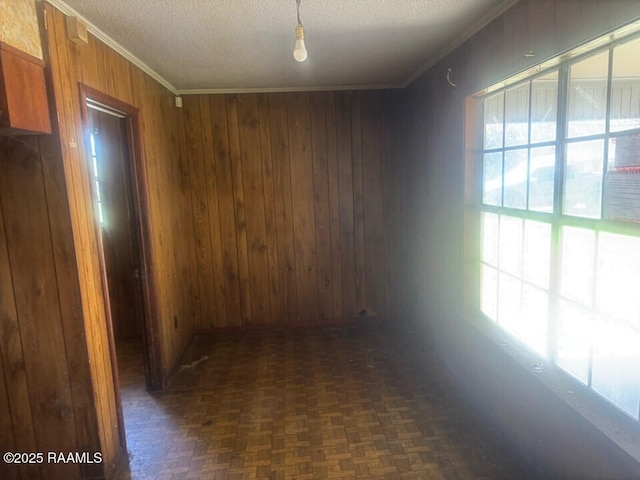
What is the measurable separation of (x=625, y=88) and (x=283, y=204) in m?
2.88

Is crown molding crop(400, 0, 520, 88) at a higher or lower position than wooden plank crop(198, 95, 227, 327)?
higher

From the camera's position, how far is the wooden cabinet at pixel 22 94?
146 centimetres

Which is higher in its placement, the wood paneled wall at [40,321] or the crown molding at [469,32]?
the crown molding at [469,32]

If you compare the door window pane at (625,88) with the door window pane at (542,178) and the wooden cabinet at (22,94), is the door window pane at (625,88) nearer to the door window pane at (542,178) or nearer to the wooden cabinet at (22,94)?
the door window pane at (542,178)

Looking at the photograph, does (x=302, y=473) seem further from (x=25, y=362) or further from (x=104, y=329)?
(x=25, y=362)

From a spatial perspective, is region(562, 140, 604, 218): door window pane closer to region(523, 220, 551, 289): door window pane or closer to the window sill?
region(523, 220, 551, 289): door window pane

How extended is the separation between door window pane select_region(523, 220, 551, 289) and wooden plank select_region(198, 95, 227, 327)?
277 centimetres

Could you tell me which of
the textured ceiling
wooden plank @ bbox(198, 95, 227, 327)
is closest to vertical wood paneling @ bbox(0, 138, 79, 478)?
the textured ceiling

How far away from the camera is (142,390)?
2.96 meters

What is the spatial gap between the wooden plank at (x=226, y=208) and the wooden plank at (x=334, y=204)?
96 cm

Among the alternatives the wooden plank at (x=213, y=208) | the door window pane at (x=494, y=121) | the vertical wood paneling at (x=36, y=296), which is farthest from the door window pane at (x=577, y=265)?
the wooden plank at (x=213, y=208)

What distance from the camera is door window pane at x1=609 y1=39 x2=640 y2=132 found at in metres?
1.36

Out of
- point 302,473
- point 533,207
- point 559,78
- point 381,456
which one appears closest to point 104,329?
point 302,473

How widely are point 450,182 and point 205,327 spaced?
274 cm
